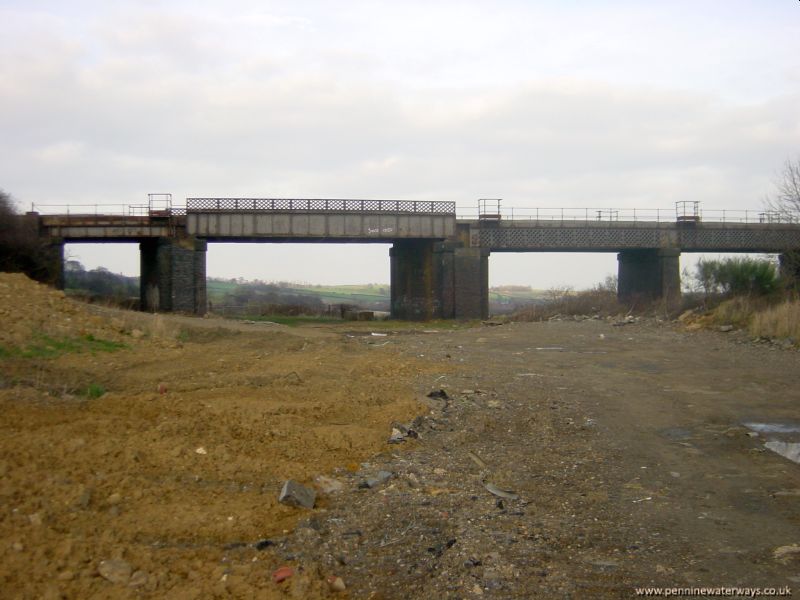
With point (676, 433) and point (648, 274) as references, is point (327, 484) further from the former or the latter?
point (648, 274)

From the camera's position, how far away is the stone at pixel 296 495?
5934mm

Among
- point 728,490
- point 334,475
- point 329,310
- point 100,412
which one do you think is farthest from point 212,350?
point 329,310

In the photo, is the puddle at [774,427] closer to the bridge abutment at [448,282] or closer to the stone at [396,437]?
the stone at [396,437]

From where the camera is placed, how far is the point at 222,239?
1468 inches

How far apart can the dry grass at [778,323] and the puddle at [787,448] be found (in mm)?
11556

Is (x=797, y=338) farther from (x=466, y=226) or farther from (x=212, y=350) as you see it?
(x=466, y=226)

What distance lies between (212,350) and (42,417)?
10.2 m

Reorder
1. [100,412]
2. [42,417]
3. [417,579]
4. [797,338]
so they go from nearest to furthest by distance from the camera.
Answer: [417,579] → [42,417] → [100,412] → [797,338]

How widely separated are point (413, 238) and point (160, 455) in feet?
105

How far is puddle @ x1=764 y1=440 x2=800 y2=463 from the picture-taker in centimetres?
789

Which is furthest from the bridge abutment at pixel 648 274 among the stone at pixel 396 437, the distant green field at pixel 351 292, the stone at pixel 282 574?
the distant green field at pixel 351 292

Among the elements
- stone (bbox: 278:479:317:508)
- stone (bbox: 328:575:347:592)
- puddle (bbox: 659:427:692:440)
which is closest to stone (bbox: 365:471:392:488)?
stone (bbox: 278:479:317:508)

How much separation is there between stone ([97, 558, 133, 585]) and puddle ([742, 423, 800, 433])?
7.64 meters

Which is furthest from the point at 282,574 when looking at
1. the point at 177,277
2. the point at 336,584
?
the point at 177,277
